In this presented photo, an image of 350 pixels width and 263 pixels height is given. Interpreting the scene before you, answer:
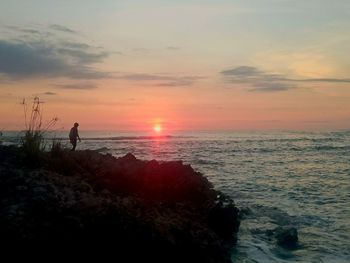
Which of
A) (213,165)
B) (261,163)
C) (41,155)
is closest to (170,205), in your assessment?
(41,155)

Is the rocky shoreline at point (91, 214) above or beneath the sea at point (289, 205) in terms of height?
above

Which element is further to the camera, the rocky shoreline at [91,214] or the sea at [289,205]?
the sea at [289,205]

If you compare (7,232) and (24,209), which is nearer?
(7,232)

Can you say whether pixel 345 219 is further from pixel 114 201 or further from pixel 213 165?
pixel 213 165

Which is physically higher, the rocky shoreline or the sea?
the rocky shoreline

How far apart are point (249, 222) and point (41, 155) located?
7.62 m

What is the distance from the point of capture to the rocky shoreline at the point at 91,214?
23.9 ft

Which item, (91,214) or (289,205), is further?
(289,205)

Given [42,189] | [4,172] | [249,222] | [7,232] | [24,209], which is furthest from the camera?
[249,222]

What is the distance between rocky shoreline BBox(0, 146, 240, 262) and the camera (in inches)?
286

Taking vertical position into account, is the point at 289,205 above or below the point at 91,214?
below

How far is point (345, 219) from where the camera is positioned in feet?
49.7

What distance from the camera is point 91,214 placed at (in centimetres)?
769

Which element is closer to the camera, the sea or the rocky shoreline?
the rocky shoreline
